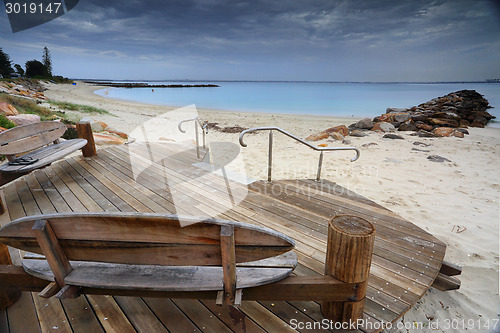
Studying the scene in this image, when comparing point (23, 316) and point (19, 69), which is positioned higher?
point (19, 69)

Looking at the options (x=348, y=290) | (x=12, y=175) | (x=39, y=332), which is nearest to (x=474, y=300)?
(x=348, y=290)

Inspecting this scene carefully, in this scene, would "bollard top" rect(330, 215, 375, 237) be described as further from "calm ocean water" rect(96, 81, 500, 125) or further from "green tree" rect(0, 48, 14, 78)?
"green tree" rect(0, 48, 14, 78)

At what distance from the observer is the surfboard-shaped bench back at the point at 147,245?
115cm

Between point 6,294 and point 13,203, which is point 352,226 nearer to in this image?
point 6,294

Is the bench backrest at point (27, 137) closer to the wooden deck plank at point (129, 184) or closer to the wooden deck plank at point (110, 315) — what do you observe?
the wooden deck plank at point (129, 184)

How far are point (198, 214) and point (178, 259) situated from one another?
1.79 m

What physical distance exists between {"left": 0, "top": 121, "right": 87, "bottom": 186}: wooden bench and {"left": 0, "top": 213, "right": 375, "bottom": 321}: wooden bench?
232 cm

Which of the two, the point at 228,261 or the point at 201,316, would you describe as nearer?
the point at 228,261

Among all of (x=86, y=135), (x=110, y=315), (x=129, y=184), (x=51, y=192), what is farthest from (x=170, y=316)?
(x=86, y=135)

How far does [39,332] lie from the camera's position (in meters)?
1.62

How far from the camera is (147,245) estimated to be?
48.3 inches

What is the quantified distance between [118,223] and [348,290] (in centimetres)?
135

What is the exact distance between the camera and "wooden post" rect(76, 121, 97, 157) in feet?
15.3

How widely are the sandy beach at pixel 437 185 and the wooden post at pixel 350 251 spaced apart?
1.31 m
